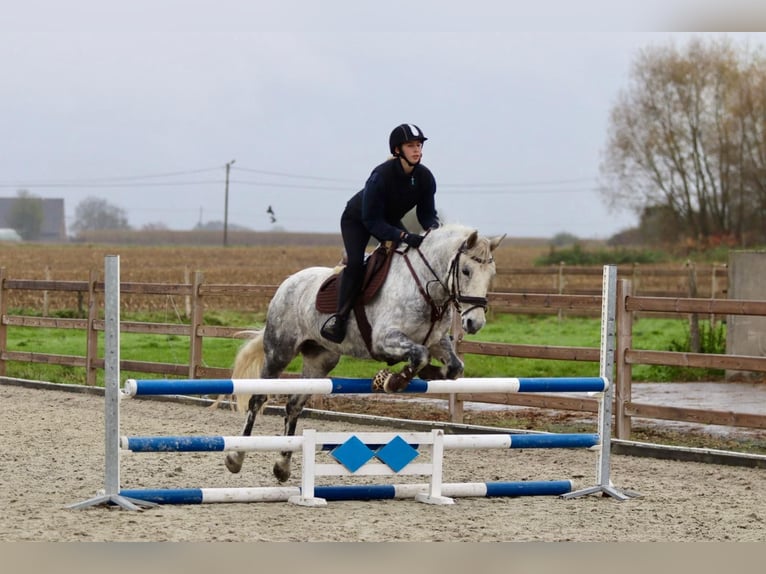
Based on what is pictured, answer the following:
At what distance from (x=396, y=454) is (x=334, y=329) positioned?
795 millimetres

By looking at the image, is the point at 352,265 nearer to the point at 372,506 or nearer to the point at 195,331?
the point at 372,506

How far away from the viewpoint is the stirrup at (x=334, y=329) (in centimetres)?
599

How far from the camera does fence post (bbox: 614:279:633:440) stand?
27.8ft

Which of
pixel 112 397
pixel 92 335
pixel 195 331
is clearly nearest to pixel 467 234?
pixel 112 397

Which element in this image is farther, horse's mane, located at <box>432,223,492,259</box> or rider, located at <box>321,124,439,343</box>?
rider, located at <box>321,124,439,343</box>

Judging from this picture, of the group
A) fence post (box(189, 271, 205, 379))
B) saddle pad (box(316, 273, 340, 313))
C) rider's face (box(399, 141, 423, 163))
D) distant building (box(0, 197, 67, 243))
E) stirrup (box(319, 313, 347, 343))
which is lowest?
fence post (box(189, 271, 205, 379))

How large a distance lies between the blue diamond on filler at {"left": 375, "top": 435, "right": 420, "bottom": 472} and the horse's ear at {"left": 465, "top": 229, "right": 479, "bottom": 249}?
122 cm

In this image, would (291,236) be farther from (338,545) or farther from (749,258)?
(338,545)

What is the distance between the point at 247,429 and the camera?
6.58 metres

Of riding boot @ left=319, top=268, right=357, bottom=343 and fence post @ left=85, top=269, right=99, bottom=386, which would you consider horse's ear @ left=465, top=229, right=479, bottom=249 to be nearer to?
riding boot @ left=319, top=268, right=357, bottom=343

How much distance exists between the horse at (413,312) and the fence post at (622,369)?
9.55ft

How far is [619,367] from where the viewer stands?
849cm

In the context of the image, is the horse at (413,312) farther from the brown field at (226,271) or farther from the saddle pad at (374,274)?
the brown field at (226,271)

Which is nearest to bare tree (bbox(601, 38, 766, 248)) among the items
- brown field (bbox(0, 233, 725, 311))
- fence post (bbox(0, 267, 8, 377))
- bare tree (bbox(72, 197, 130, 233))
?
brown field (bbox(0, 233, 725, 311))
